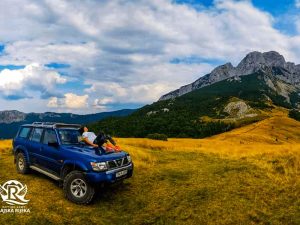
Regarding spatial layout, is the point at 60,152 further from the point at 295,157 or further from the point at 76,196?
the point at 295,157

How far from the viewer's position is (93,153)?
38.7 feet

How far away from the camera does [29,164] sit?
46.5 feet

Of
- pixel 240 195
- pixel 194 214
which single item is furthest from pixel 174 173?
pixel 194 214

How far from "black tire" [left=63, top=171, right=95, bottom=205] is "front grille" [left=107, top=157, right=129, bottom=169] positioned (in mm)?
1007

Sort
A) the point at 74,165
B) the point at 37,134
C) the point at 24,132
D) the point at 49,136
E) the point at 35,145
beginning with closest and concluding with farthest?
the point at 74,165, the point at 49,136, the point at 35,145, the point at 37,134, the point at 24,132

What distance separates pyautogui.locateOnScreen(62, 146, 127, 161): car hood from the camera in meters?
11.4

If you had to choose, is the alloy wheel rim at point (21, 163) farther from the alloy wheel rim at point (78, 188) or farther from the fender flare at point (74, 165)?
the alloy wheel rim at point (78, 188)

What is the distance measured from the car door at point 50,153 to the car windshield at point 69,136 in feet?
0.89

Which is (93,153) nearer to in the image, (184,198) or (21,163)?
(184,198)

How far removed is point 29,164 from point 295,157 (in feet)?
41.3

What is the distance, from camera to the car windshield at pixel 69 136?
507 inches

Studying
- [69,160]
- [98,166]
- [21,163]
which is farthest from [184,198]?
[21,163]

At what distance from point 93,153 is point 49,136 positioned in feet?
8.57

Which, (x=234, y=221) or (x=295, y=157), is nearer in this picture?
(x=234, y=221)
